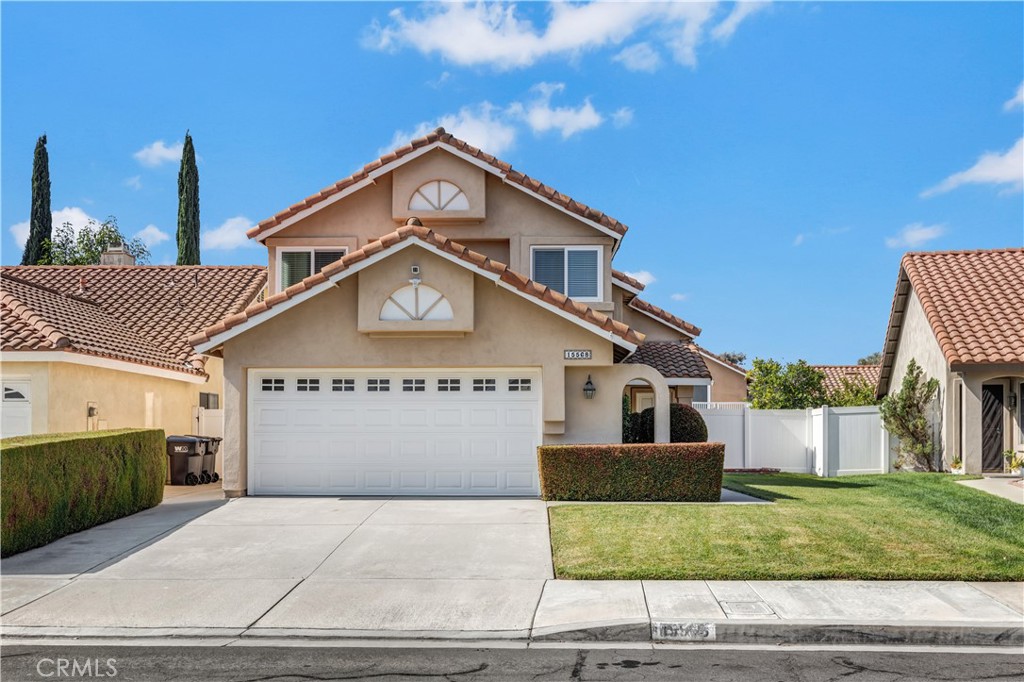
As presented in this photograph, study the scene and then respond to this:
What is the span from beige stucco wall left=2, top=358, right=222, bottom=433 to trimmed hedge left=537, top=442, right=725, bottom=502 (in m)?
10.2

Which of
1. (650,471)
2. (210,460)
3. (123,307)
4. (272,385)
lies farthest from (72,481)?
(123,307)

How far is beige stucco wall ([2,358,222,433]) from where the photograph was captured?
→ 16906 millimetres

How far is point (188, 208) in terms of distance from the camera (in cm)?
4806

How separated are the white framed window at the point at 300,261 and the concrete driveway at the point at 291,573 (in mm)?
7267

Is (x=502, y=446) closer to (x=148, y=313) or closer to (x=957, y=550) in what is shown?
(x=957, y=550)

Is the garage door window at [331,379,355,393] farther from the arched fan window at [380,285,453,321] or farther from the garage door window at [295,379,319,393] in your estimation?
the arched fan window at [380,285,453,321]

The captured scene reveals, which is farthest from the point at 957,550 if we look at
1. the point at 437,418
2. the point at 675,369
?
the point at 675,369

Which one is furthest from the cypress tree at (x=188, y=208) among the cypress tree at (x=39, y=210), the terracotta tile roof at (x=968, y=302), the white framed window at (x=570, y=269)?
the terracotta tile roof at (x=968, y=302)

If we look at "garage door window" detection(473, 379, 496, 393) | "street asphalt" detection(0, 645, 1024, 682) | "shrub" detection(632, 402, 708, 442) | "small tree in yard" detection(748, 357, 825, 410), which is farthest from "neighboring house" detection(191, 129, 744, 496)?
"small tree in yard" detection(748, 357, 825, 410)

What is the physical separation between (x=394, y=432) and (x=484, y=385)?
74.2 inches

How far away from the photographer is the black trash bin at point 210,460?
20.2 meters

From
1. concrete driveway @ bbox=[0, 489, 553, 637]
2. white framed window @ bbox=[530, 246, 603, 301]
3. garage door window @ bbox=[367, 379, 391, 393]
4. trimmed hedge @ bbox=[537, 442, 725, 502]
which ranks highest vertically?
white framed window @ bbox=[530, 246, 603, 301]

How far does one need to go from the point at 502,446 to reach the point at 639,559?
19.1 ft

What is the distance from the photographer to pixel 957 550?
10.8 m
